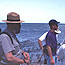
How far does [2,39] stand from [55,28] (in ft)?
6.82

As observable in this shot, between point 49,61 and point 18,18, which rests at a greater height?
point 18,18

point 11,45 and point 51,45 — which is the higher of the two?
point 11,45

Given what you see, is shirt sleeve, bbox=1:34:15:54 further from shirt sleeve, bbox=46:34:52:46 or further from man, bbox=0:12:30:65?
shirt sleeve, bbox=46:34:52:46

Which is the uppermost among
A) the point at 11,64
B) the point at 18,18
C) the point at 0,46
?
the point at 18,18

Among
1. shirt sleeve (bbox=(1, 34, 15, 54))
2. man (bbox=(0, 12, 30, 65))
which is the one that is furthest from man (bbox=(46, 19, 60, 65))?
shirt sleeve (bbox=(1, 34, 15, 54))

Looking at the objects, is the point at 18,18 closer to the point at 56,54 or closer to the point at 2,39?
the point at 2,39

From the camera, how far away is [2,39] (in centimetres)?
237

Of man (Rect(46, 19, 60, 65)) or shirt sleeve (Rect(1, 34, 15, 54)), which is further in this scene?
man (Rect(46, 19, 60, 65))

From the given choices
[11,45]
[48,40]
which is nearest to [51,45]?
[48,40]

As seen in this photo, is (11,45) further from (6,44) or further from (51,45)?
(51,45)

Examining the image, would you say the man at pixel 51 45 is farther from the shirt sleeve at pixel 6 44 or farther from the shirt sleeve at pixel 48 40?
the shirt sleeve at pixel 6 44

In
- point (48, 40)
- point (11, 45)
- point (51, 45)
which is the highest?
point (11, 45)

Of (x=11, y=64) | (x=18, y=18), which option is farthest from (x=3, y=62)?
(x=18, y=18)

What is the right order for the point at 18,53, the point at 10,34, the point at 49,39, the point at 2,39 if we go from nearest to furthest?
the point at 2,39
the point at 10,34
the point at 18,53
the point at 49,39
